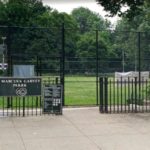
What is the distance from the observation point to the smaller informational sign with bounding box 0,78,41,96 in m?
16.4

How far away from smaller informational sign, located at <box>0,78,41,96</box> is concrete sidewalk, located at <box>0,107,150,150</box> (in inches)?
38.9

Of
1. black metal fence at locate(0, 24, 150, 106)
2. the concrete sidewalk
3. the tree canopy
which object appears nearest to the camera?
the concrete sidewalk

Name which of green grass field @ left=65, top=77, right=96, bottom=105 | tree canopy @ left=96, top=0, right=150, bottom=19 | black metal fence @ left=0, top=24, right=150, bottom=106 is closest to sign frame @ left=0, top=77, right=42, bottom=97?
black metal fence @ left=0, top=24, right=150, bottom=106

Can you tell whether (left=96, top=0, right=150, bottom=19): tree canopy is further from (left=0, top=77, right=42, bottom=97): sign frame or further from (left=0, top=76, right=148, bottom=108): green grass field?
(left=0, top=77, right=42, bottom=97): sign frame

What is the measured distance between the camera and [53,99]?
16547 millimetres

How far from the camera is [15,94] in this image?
648 inches

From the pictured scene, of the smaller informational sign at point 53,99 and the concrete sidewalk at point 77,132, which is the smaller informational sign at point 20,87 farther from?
the concrete sidewalk at point 77,132

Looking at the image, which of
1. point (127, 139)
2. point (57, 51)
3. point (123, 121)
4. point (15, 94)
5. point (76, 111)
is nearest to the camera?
point (127, 139)

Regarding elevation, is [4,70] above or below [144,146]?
above

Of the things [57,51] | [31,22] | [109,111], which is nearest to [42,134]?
[109,111]

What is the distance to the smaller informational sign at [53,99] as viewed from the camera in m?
16.5

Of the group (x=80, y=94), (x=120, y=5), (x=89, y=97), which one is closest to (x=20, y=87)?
(x=120, y=5)

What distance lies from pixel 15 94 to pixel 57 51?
741 centimetres

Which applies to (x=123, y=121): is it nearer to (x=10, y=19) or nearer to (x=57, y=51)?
(x=57, y=51)
